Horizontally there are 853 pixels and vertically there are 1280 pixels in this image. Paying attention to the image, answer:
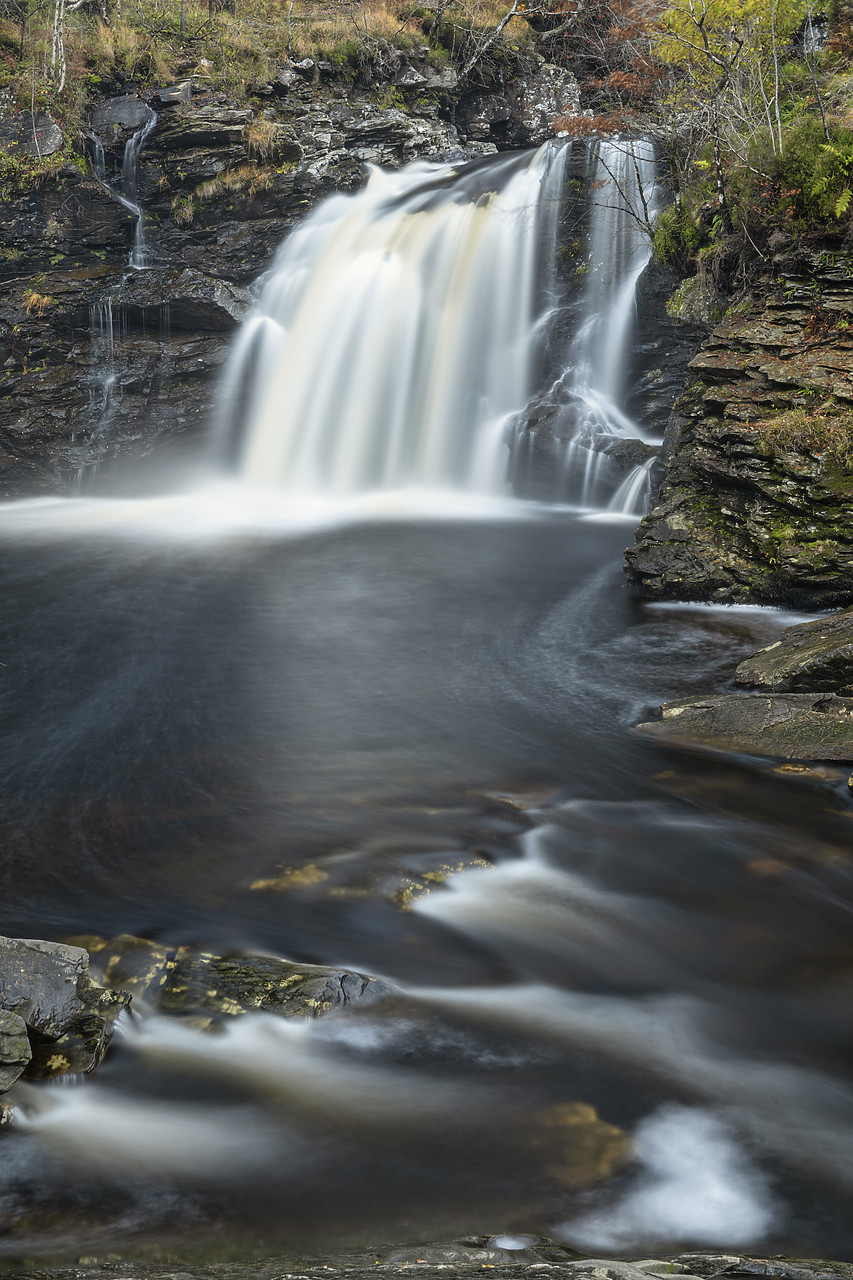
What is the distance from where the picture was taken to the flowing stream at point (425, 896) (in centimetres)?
257

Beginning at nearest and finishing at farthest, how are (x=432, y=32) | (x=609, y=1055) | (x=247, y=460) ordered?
1. (x=609, y=1055)
2. (x=247, y=460)
3. (x=432, y=32)

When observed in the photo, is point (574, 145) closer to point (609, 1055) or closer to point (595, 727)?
point (595, 727)

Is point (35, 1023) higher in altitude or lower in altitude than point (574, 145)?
lower

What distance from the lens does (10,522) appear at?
551 inches

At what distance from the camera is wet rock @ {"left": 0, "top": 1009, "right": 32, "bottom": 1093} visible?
277 centimetres

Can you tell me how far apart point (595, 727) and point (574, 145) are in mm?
12999

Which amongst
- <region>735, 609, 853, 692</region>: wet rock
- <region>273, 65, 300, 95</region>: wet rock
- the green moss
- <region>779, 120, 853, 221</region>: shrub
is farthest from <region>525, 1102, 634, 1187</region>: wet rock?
<region>273, 65, 300, 95</region>: wet rock

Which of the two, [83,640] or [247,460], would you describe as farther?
[247,460]

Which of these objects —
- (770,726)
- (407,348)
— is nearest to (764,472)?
(770,726)

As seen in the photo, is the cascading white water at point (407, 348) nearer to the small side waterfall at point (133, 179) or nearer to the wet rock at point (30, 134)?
the small side waterfall at point (133, 179)

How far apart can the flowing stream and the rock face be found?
0.45 meters

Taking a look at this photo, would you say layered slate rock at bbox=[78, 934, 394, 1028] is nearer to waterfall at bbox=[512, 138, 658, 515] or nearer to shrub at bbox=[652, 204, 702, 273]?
waterfall at bbox=[512, 138, 658, 515]

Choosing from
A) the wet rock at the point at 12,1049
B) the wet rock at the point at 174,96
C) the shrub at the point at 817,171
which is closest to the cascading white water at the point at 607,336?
the shrub at the point at 817,171

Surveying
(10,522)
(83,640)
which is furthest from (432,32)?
(83,640)
